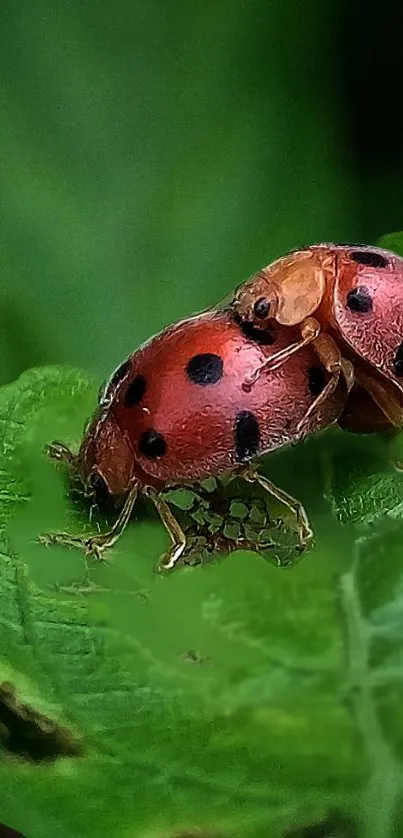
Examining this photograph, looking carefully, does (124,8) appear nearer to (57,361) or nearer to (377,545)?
(57,361)

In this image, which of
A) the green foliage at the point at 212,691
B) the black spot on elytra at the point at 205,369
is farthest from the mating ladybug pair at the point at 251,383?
the green foliage at the point at 212,691

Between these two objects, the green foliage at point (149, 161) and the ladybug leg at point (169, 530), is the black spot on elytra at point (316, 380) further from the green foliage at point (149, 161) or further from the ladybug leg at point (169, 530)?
the green foliage at point (149, 161)

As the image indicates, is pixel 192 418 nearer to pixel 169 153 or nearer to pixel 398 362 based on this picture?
pixel 398 362

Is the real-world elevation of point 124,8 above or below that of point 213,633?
above

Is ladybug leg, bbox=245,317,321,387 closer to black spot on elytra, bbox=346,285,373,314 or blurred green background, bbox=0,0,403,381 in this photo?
black spot on elytra, bbox=346,285,373,314

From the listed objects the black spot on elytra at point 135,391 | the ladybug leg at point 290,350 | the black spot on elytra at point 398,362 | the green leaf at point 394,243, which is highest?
the black spot on elytra at point 135,391

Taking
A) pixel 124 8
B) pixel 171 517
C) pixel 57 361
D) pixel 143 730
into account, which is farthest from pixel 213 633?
pixel 124 8

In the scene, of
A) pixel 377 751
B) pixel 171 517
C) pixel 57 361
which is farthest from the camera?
pixel 57 361
